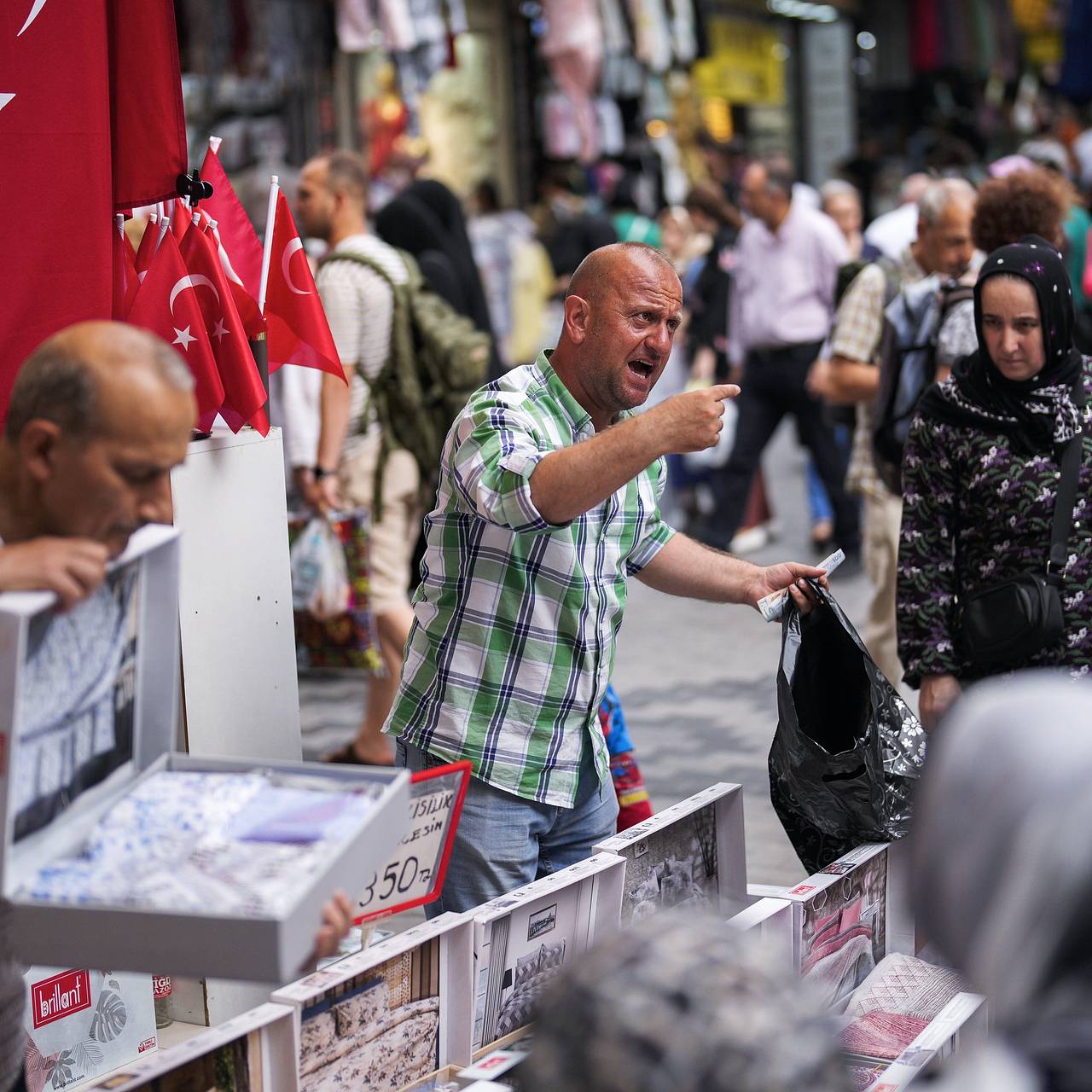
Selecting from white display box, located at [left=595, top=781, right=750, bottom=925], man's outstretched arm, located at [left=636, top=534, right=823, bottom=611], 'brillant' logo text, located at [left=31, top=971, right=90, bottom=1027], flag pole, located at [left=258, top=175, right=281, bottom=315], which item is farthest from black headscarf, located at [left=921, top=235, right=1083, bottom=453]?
'brillant' logo text, located at [left=31, top=971, right=90, bottom=1027]

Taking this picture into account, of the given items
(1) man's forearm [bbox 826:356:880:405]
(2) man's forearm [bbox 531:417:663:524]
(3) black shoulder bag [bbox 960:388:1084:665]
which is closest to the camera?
(2) man's forearm [bbox 531:417:663:524]

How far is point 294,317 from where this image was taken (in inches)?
149

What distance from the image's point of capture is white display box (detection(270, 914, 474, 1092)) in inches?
95.8

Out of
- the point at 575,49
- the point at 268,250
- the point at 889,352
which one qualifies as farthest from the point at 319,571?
the point at 575,49

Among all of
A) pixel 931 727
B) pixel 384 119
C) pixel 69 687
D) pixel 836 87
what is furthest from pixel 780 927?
pixel 836 87

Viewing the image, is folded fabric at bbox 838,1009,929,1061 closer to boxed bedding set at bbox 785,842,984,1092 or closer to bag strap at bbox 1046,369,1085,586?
boxed bedding set at bbox 785,842,984,1092

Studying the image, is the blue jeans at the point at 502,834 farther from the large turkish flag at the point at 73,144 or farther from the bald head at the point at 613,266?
the large turkish flag at the point at 73,144

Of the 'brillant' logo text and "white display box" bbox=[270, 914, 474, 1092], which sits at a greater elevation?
"white display box" bbox=[270, 914, 474, 1092]

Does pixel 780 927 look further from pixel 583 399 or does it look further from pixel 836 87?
pixel 836 87

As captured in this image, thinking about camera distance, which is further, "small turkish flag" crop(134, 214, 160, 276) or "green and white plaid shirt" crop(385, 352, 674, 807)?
"small turkish flag" crop(134, 214, 160, 276)

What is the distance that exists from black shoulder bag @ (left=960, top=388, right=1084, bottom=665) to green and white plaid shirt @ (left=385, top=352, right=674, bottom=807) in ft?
3.23

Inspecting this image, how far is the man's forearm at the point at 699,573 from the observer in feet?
10.9

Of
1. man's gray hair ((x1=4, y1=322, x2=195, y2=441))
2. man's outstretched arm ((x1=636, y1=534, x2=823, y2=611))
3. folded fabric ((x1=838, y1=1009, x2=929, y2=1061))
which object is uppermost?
man's gray hair ((x1=4, y1=322, x2=195, y2=441))

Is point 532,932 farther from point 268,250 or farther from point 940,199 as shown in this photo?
point 940,199
